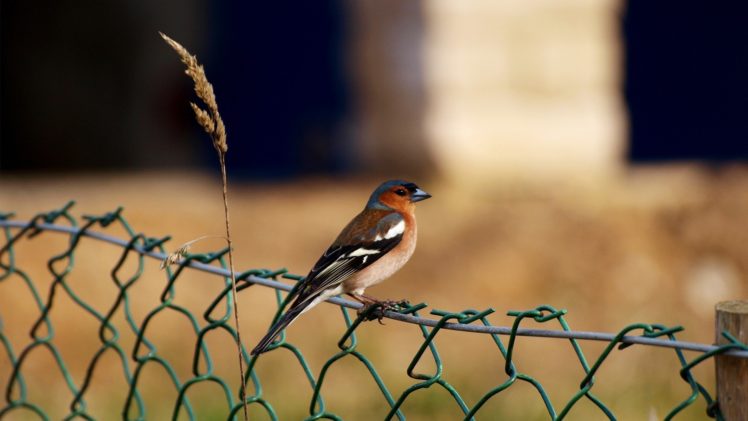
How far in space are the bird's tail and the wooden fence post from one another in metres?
1.13

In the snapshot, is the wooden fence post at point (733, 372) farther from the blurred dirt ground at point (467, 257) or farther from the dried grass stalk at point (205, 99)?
the blurred dirt ground at point (467, 257)

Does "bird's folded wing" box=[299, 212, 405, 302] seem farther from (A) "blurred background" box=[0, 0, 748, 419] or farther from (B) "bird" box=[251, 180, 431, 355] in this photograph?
(A) "blurred background" box=[0, 0, 748, 419]

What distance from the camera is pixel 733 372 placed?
192cm

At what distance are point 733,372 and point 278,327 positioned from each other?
1.30m

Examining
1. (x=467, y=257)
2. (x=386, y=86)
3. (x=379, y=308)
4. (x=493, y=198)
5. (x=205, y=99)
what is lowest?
(x=467, y=257)

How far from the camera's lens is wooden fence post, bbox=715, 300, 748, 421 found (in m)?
1.91

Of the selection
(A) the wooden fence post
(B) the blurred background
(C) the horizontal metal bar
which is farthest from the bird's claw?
(B) the blurred background

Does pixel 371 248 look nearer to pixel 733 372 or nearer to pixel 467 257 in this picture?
pixel 733 372

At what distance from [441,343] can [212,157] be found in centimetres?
604

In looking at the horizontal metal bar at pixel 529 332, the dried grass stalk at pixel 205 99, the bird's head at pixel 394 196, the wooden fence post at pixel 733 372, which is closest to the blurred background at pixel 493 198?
the bird's head at pixel 394 196

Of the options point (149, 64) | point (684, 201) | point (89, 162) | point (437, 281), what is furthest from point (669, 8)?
point (89, 162)

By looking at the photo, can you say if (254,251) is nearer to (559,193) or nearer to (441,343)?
(441,343)

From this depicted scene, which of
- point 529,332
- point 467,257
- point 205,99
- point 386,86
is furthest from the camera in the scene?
point 386,86

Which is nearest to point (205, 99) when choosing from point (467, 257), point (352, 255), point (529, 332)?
point (529, 332)
